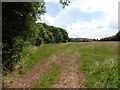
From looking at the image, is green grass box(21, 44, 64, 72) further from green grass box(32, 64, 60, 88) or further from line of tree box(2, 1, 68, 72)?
green grass box(32, 64, 60, 88)

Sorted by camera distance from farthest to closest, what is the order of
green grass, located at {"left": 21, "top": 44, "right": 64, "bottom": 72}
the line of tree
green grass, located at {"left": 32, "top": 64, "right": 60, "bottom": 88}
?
green grass, located at {"left": 21, "top": 44, "right": 64, "bottom": 72}, the line of tree, green grass, located at {"left": 32, "top": 64, "right": 60, "bottom": 88}

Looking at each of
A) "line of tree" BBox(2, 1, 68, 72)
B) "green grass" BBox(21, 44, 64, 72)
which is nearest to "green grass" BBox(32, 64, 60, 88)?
"line of tree" BBox(2, 1, 68, 72)

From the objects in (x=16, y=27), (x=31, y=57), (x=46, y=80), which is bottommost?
(x=46, y=80)

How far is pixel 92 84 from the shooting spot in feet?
56.1

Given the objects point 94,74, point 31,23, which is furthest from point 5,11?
point 94,74

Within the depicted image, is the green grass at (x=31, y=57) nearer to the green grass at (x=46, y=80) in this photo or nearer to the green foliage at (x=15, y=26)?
the green foliage at (x=15, y=26)

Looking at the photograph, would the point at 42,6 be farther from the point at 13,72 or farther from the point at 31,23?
the point at 13,72

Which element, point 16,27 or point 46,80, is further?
point 16,27

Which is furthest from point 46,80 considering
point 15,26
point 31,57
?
point 31,57

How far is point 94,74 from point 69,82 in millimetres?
2843

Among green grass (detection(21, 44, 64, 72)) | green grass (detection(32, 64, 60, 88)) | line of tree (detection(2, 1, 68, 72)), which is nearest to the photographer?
green grass (detection(32, 64, 60, 88))

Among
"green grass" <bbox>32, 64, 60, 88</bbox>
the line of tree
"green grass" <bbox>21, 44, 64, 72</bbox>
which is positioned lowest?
"green grass" <bbox>32, 64, 60, 88</bbox>

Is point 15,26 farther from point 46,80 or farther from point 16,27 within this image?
point 46,80

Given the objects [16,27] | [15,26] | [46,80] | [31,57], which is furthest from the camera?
[31,57]
